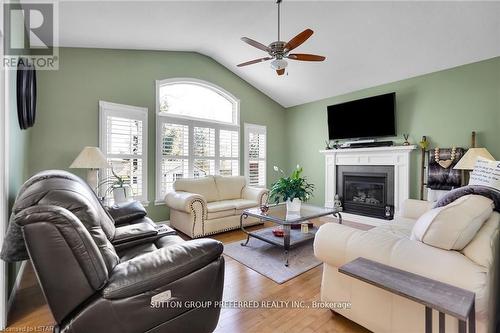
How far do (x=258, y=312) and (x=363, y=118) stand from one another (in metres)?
3.97

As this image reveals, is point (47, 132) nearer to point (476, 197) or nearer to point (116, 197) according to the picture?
point (116, 197)

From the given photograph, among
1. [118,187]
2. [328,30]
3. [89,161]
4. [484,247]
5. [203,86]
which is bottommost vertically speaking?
[484,247]

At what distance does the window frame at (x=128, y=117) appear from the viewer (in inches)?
148

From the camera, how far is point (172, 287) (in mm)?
1295

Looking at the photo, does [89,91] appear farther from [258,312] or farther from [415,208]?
[415,208]

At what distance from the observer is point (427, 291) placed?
42.6 inches

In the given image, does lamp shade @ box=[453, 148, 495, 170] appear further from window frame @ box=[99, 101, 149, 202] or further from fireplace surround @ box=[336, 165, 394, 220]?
window frame @ box=[99, 101, 149, 202]

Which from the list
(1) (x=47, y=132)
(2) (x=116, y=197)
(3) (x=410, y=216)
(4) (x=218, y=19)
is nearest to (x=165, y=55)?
(4) (x=218, y=19)

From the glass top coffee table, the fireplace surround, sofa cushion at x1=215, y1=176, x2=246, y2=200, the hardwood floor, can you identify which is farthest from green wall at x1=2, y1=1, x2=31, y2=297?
the fireplace surround

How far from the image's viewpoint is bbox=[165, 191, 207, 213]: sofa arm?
361cm

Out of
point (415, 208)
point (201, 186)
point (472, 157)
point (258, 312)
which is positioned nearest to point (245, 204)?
point (201, 186)

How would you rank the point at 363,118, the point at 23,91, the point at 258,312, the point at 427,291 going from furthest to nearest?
the point at 363,118
the point at 23,91
the point at 258,312
the point at 427,291

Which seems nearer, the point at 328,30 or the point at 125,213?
the point at 125,213

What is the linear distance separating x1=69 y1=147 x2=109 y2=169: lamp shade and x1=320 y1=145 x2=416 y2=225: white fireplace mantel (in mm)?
4181
